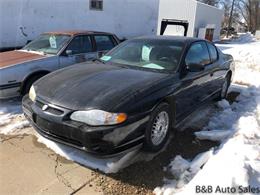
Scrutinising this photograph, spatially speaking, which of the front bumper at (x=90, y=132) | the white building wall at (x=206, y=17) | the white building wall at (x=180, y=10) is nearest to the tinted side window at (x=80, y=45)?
the front bumper at (x=90, y=132)

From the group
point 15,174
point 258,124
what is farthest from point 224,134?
point 15,174

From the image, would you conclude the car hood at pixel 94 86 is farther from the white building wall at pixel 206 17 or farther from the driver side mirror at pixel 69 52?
the white building wall at pixel 206 17

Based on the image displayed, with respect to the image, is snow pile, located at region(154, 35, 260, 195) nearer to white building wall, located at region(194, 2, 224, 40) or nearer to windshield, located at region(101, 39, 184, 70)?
windshield, located at region(101, 39, 184, 70)

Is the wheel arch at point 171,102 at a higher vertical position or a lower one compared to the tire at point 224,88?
higher

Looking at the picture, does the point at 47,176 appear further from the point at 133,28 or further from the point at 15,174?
the point at 133,28

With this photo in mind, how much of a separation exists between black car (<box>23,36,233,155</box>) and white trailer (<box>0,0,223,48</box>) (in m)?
7.70

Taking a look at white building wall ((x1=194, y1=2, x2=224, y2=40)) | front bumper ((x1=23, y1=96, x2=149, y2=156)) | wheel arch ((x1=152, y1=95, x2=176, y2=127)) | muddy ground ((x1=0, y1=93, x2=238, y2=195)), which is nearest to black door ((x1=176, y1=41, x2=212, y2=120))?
wheel arch ((x1=152, y1=95, x2=176, y2=127))

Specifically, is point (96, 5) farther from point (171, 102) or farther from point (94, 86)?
point (94, 86)

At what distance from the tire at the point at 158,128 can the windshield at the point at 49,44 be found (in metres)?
3.12

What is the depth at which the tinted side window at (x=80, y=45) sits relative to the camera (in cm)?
616

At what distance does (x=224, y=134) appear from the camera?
4.25 m

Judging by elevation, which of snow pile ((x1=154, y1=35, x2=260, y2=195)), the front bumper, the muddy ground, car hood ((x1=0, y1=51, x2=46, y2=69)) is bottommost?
the muddy ground

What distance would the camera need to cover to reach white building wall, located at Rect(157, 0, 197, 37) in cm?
2361

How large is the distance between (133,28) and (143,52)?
43.9 ft
